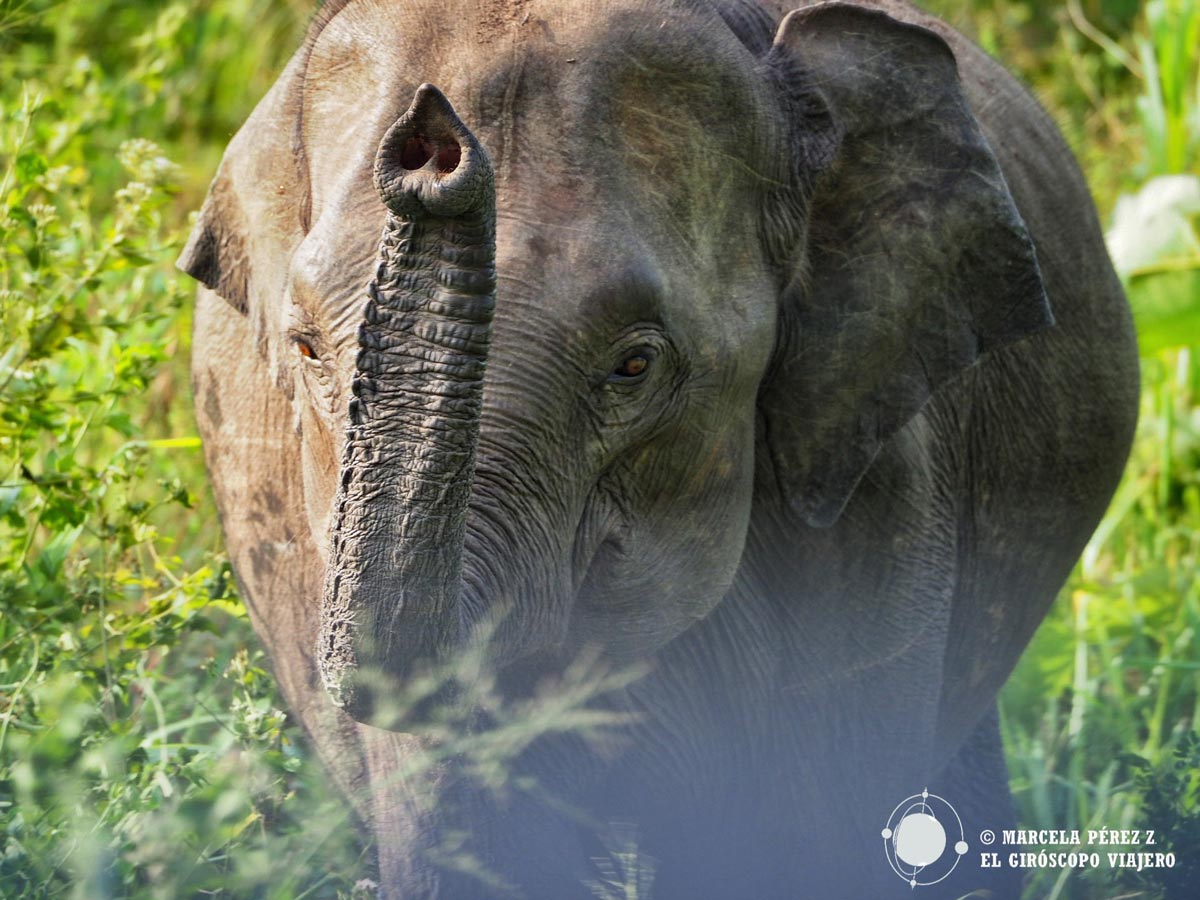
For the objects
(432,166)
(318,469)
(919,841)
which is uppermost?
(432,166)

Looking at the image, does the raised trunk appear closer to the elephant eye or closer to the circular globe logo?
the elephant eye

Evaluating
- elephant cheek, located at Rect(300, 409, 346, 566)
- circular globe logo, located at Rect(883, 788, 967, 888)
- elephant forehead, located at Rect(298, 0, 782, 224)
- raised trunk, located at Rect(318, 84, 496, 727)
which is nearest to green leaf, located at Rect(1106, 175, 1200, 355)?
circular globe logo, located at Rect(883, 788, 967, 888)

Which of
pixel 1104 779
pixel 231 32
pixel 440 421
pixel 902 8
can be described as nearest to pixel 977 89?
pixel 902 8

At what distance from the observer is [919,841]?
3688 mm

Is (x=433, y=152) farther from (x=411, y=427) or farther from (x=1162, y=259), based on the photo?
(x=1162, y=259)

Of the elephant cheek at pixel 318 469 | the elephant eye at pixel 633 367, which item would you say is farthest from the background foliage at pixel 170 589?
the elephant eye at pixel 633 367

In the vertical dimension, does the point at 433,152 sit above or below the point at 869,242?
above

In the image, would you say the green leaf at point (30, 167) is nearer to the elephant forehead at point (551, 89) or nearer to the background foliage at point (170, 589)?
the background foliage at point (170, 589)

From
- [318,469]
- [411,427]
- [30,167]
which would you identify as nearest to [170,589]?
[30,167]

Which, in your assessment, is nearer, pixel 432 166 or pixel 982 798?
pixel 432 166

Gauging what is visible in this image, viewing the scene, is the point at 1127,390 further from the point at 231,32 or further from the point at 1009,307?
the point at 231,32

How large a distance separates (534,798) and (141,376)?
1.06 metres

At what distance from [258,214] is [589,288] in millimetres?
659

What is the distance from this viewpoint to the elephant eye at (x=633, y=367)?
2.75 meters
